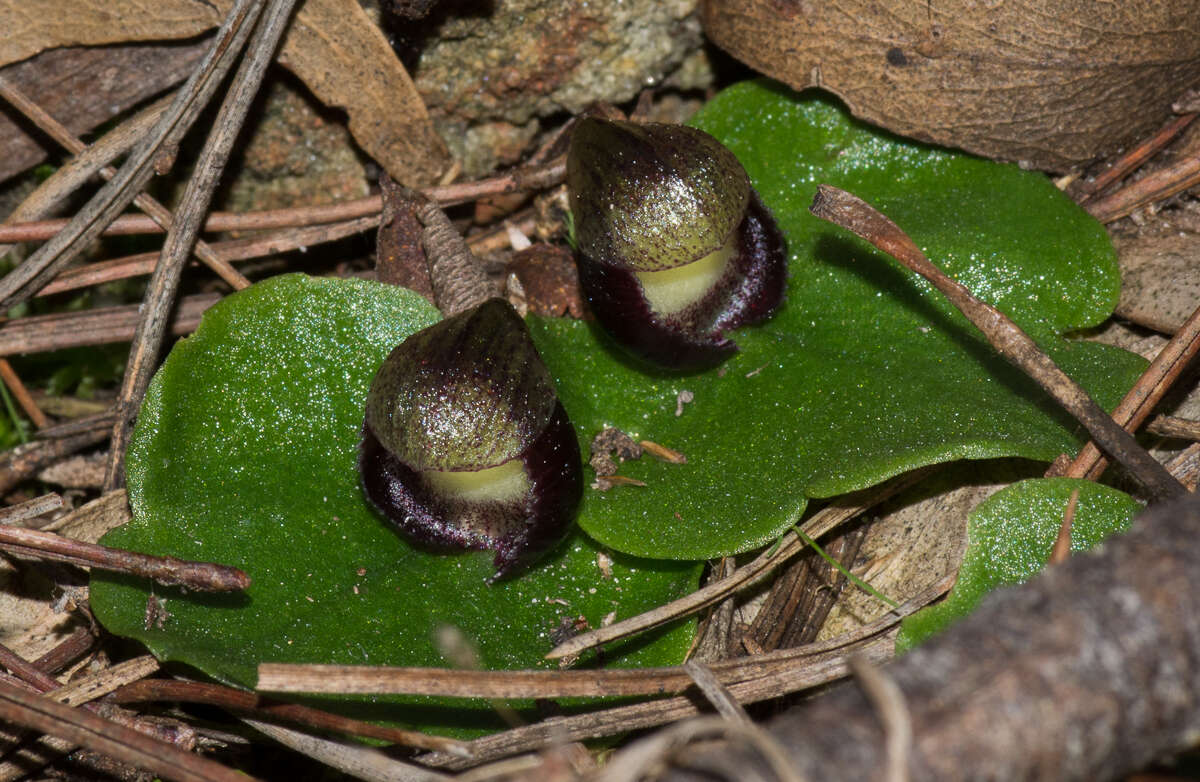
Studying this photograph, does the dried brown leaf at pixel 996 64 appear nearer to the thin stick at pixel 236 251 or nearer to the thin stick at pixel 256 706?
the thin stick at pixel 236 251

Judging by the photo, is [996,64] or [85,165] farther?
[85,165]

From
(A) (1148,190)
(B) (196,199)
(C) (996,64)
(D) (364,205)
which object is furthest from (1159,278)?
(B) (196,199)

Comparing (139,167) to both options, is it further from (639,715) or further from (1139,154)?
(1139,154)

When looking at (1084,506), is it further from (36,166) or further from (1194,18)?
(36,166)

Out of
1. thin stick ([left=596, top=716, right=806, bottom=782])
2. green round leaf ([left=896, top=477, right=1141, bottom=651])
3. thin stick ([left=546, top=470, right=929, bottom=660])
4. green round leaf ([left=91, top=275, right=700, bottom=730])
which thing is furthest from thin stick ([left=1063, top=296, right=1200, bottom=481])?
thin stick ([left=596, top=716, right=806, bottom=782])

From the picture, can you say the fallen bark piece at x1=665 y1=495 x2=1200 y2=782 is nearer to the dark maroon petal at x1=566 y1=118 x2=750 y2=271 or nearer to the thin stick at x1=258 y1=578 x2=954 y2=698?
the thin stick at x1=258 y1=578 x2=954 y2=698

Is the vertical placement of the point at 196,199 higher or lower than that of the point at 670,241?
higher

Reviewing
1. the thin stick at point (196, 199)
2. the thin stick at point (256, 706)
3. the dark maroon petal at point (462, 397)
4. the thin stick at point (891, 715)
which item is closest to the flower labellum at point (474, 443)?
the dark maroon petal at point (462, 397)
